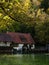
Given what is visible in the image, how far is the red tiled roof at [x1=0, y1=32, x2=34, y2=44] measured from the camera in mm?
56647

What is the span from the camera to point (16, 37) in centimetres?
5906

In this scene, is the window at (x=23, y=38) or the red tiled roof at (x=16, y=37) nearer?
the red tiled roof at (x=16, y=37)

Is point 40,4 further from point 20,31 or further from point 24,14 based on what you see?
point 24,14

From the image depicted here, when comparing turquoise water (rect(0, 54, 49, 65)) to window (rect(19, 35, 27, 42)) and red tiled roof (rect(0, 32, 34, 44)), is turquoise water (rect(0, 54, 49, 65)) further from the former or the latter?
window (rect(19, 35, 27, 42))

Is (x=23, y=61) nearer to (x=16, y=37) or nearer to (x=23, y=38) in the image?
(x=16, y=37)

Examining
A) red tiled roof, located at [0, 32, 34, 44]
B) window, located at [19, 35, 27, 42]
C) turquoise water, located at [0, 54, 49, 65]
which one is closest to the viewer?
turquoise water, located at [0, 54, 49, 65]

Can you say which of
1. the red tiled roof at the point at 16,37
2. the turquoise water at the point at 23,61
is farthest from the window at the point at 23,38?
the turquoise water at the point at 23,61

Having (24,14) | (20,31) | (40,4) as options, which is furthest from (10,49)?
(24,14)

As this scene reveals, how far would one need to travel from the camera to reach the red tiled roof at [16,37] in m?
56.6

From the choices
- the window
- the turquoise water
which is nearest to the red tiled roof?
the window

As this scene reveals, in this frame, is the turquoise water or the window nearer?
the turquoise water

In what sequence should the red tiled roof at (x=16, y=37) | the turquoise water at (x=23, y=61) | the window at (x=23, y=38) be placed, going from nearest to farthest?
the turquoise water at (x=23, y=61) < the red tiled roof at (x=16, y=37) < the window at (x=23, y=38)

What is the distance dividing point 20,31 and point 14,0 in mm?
52932

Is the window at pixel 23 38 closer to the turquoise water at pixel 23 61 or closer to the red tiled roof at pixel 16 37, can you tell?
the red tiled roof at pixel 16 37
